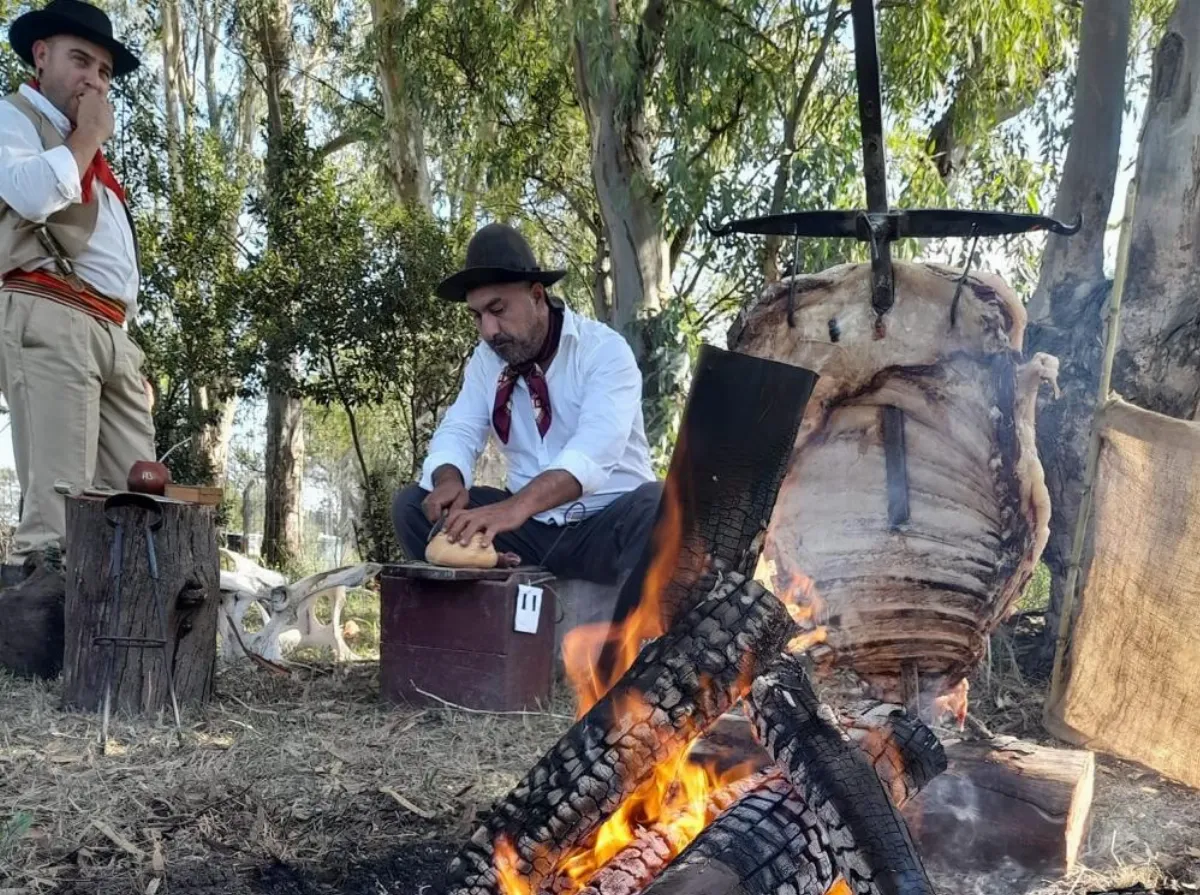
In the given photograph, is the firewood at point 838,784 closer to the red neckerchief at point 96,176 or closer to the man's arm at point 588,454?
the man's arm at point 588,454

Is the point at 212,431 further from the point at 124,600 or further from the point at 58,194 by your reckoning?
the point at 124,600

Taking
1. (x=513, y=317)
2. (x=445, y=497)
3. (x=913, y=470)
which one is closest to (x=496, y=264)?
(x=513, y=317)

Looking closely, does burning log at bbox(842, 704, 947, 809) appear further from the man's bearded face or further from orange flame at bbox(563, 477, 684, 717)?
the man's bearded face

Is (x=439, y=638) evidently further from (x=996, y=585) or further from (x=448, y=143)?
(x=448, y=143)

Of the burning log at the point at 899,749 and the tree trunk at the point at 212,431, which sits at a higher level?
the tree trunk at the point at 212,431

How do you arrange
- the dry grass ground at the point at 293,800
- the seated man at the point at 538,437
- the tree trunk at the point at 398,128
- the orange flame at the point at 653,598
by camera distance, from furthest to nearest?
the tree trunk at the point at 398,128 → the seated man at the point at 538,437 → the dry grass ground at the point at 293,800 → the orange flame at the point at 653,598

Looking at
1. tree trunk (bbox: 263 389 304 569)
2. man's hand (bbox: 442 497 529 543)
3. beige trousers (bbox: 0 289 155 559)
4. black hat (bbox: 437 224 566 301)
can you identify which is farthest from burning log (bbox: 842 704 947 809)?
tree trunk (bbox: 263 389 304 569)

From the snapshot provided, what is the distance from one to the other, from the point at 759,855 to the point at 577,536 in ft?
8.05

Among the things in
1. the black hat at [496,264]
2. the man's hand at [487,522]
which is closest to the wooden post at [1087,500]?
the man's hand at [487,522]

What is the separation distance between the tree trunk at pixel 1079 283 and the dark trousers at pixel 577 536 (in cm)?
147

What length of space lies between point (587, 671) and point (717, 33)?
6471 millimetres

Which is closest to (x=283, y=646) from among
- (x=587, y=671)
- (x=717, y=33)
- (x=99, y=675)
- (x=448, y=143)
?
(x=99, y=675)

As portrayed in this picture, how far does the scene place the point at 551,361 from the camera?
14.0 ft

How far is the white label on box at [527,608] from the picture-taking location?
3.63 meters
